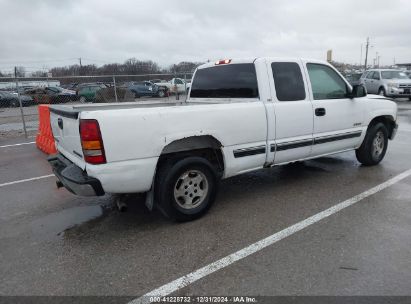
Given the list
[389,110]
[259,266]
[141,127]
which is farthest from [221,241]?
[389,110]

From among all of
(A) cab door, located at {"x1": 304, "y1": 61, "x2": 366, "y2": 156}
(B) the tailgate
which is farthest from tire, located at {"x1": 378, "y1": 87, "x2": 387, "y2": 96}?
(B) the tailgate

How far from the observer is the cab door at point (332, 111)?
5250mm

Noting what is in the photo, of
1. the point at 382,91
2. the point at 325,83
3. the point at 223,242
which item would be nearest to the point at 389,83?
the point at 382,91

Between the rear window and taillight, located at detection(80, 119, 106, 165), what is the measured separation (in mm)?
2208

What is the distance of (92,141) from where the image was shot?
3.45m

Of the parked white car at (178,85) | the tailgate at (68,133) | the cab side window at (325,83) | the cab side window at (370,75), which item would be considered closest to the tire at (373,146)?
the cab side window at (325,83)

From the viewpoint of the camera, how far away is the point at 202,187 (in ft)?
14.2

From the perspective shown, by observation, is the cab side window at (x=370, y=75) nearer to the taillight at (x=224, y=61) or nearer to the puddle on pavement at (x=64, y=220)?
the taillight at (x=224, y=61)

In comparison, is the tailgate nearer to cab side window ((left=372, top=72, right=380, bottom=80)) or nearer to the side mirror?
the side mirror

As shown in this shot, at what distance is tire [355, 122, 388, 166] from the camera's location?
6199 mm

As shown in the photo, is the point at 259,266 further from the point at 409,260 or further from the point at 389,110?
the point at 389,110

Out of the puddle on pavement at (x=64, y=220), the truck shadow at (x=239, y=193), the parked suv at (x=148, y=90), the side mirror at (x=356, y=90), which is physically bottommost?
the truck shadow at (x=239, y=193)

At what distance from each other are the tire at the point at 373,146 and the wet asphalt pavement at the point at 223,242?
567 mm

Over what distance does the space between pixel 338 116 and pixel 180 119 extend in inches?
112
